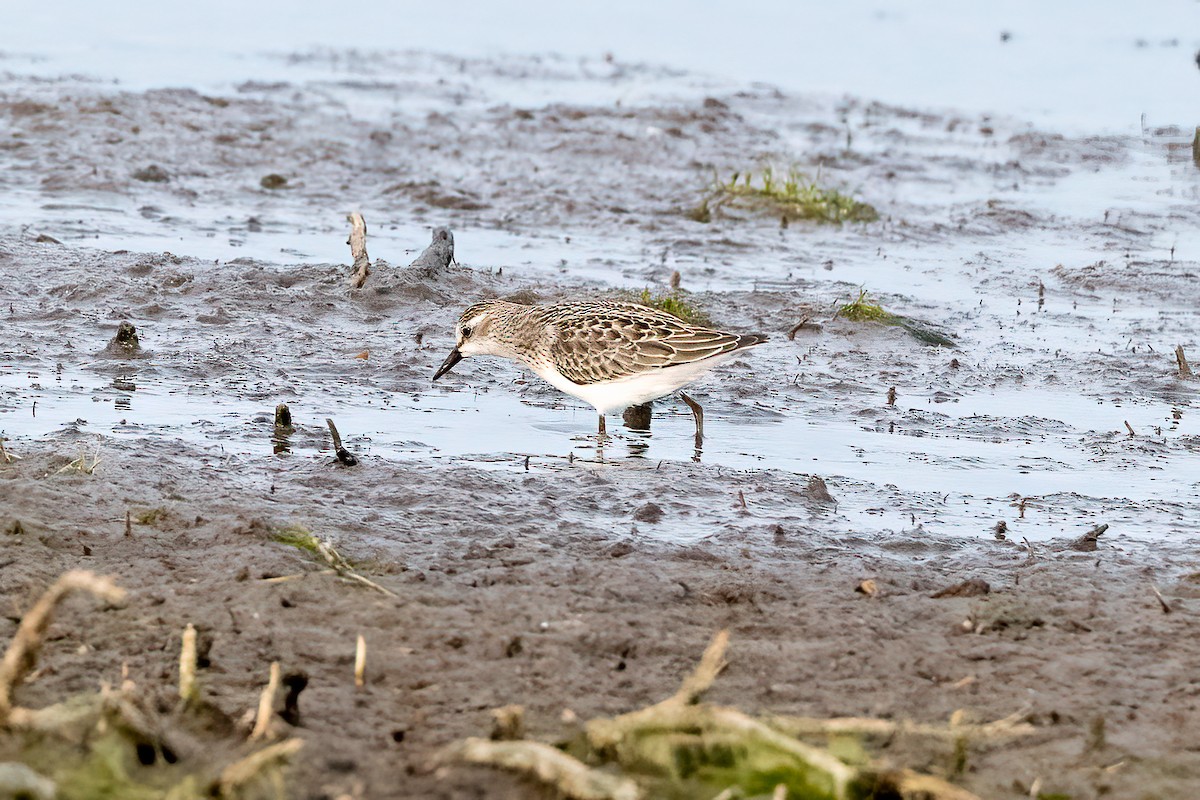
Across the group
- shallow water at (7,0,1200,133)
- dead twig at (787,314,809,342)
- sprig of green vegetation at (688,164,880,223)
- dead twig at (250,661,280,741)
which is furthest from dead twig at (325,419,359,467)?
shallow water at (7,0,1200,133)

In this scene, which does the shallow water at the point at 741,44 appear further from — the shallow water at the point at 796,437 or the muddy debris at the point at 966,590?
the muddy debris at the point at 966,590

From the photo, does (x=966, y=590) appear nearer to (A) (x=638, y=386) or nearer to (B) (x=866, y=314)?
(A) (x=638, y=386)

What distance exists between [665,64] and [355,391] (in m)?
15.8

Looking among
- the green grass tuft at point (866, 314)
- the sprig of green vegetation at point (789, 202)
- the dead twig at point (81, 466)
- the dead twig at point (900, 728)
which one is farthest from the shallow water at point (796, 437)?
the sprig of green vegetation at point (789, 202)

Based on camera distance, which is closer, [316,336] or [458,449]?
[458,449]

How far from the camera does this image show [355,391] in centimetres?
903

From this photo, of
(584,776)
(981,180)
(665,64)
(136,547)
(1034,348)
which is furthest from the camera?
(665,64)

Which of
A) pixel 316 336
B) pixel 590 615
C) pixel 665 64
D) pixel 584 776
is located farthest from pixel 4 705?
pixel 665 64

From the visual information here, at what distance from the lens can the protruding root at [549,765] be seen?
359 centimetres

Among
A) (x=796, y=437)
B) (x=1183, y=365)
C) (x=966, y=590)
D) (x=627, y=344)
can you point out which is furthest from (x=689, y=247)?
(x=966, y=590)

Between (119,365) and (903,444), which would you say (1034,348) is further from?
(119,365)

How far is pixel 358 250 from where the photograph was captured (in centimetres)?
1105

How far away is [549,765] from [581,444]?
4.88 meters

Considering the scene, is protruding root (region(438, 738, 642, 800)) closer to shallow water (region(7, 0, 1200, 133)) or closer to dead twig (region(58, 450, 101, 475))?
dead twig (region(58, 450, 101, 475))
